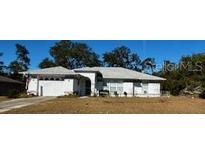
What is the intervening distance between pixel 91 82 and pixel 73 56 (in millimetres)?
2845

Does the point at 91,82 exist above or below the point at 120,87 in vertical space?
above

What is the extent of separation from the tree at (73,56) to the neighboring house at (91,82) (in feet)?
3.02

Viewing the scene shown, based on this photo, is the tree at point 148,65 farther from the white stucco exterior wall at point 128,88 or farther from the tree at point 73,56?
the tree at point 73,56

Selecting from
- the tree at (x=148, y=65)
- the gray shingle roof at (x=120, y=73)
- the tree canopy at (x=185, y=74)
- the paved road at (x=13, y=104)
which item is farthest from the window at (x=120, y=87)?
the paved road at (x=13, y=104)

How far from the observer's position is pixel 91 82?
29.5m

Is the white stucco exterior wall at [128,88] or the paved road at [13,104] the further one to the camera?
the white stucco exterior wall at [128,88]

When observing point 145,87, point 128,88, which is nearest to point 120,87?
point 128,88

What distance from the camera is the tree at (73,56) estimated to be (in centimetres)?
2487

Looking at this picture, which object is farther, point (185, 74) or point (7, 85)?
point (185, 74)

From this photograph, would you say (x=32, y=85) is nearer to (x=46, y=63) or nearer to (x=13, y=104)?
(x=46, y=63)
